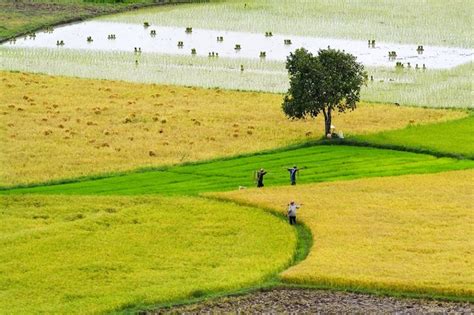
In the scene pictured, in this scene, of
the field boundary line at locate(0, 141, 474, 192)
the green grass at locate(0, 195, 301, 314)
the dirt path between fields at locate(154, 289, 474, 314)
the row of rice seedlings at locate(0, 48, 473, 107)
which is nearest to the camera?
the dirt path between fields at locate(154, 289, 474, 314)

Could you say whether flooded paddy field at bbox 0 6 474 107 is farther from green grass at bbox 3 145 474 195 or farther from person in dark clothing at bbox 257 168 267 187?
person in dark clothing at bbox 257 168 267 187

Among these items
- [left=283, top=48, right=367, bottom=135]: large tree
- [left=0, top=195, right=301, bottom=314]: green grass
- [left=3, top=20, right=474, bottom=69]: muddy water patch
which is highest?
[left=3, top=20, right=474, bottom=69]: muddy water patch

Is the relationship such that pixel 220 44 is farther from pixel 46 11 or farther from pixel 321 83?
pixel 321 83

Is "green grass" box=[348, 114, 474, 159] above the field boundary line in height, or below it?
above

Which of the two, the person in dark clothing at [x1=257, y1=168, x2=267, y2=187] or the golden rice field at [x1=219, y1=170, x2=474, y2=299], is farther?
the person in dark clothing at [x1=257, y1=168, x2=267, y2=187]

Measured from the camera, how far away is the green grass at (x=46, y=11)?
105938 millimetres

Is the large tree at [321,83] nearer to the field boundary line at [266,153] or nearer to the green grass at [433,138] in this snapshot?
the field boundary line at [266,153]

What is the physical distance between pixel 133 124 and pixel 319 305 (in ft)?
106

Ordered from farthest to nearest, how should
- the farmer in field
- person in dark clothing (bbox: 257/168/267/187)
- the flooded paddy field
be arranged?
the flooded paddy field < person in dark clothing (bbox: 257/168/267/187) < the farmer in field

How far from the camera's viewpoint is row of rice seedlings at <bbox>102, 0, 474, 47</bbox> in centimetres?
10200

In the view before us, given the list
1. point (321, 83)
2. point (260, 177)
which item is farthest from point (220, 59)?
point (260, 177)

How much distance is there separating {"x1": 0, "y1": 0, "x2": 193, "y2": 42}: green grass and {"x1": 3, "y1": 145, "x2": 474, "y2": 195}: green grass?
148ft

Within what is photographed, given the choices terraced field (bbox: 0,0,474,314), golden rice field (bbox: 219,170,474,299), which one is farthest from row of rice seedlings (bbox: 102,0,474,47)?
golden rice field (bbox: 219,170,474,299)

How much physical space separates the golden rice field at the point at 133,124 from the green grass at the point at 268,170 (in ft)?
5.66
